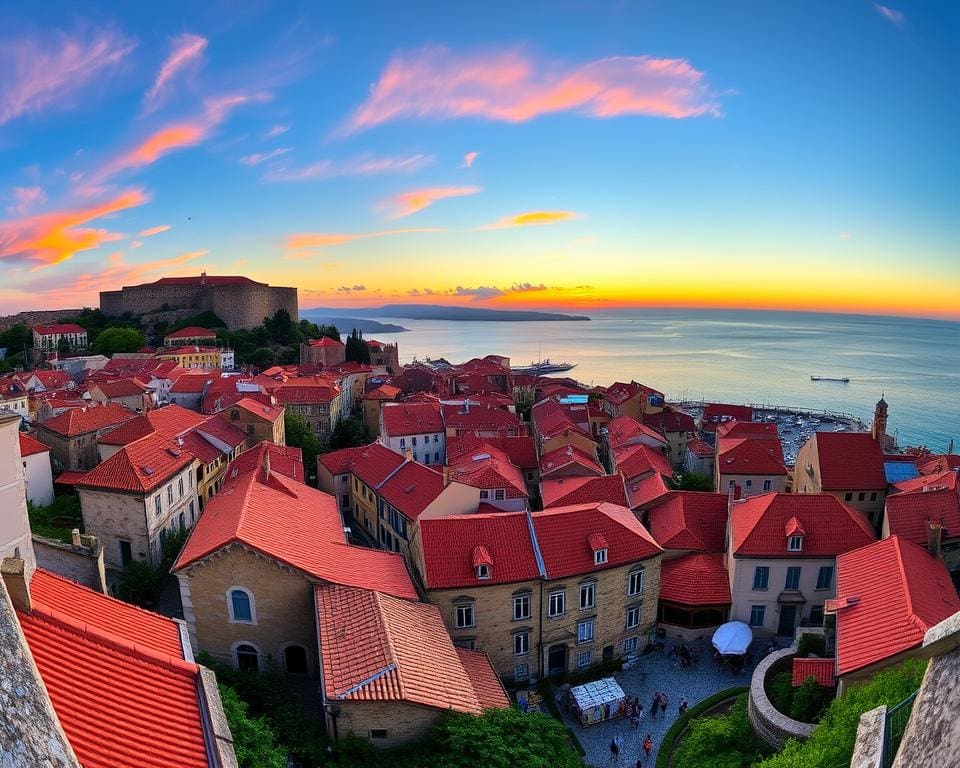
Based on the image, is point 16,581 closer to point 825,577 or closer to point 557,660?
point 557,660

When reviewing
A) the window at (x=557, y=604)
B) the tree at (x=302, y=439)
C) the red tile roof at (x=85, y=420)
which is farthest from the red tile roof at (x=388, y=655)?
the tree at (x=302, y=439)

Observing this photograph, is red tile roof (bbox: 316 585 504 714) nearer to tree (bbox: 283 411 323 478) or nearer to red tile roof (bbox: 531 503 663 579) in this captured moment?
red tile roof (bbox: 531 503 663 579)

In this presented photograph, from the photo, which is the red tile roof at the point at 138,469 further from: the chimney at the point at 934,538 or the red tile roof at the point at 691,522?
the chimney at the point at 934,538

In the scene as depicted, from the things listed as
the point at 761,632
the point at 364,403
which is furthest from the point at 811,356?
the point at 761,632

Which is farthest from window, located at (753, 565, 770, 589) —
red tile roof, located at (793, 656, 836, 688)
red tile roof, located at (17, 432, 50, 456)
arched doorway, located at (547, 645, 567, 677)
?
red tile roof, located at (17, 432, 50, 456)

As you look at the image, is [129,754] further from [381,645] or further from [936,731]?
[936,731]
